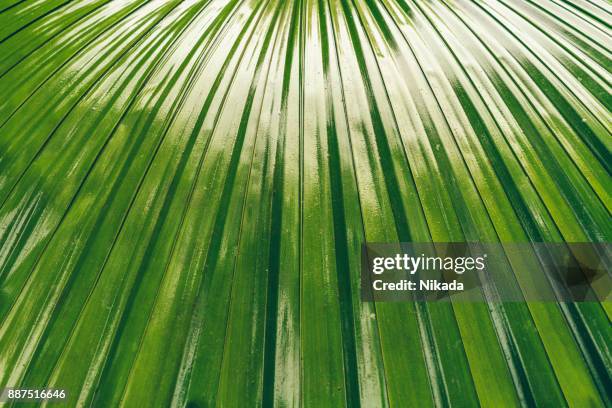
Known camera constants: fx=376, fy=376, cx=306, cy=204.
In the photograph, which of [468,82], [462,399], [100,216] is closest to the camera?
[462,399]

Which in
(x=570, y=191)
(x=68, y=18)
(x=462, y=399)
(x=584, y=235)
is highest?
(x=68, y=18)

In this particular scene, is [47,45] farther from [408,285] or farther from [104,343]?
[408,285]

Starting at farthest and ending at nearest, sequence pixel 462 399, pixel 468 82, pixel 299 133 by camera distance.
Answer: pixel 468 82 → pixel 299 133 → pixel 462 399

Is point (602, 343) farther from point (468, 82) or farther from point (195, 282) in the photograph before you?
point (195, 282)

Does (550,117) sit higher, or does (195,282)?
(550,117)

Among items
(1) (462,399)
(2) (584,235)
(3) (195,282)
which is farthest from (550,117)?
(3) (195,282)

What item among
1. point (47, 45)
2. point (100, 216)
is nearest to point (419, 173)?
point (100, 216)

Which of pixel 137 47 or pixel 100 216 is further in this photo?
pixel 137 47
